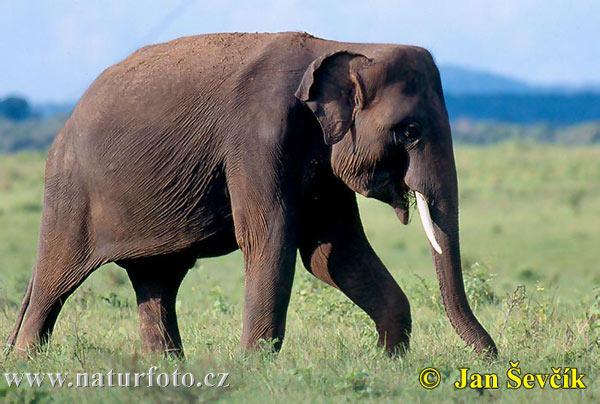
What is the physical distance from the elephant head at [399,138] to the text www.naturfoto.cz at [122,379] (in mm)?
1569

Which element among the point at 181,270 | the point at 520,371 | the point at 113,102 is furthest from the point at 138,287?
the point at 520,371

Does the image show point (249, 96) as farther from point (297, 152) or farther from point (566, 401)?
point (566, 401)

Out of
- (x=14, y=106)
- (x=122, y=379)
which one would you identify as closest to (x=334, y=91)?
(x=122, y=379)

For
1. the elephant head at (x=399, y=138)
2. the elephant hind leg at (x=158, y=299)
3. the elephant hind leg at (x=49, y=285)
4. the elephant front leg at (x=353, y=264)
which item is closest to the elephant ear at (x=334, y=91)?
the elephant head at (x=399, y=138)

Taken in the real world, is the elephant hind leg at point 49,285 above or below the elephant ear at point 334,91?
below

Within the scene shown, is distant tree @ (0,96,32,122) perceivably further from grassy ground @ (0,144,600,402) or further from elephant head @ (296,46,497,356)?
elephant head @ (296,46,497,356)

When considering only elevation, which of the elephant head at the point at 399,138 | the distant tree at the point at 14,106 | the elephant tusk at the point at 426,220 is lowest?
the distant tree at the point at 14,106

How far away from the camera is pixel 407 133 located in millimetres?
8672

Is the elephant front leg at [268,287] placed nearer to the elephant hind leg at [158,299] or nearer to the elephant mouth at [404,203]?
the elephant mouth at [404,203]

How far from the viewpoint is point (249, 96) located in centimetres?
886

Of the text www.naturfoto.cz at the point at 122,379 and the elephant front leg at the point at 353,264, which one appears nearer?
the text www.naturfoto.cz at the point at 122,379

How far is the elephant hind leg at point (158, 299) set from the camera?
9875mm

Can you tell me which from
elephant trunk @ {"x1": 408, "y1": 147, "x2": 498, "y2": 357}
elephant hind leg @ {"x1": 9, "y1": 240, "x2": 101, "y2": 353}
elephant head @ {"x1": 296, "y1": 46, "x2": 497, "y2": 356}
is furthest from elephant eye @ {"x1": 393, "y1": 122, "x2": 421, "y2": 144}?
elephant hind leg @ {"x1": 9, "y1": 240, "x2": 101, "y2": 353}

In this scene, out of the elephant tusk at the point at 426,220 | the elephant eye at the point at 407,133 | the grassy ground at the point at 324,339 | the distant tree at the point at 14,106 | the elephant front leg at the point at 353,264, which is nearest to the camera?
the grassy ground at the point at 324,339
